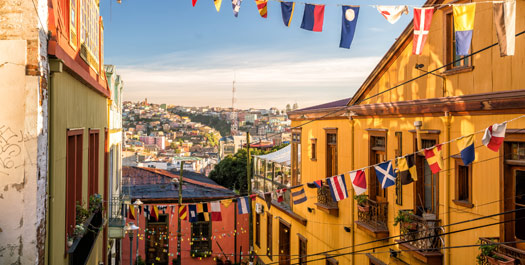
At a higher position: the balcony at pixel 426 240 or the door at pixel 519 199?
the door at pixel 519 199

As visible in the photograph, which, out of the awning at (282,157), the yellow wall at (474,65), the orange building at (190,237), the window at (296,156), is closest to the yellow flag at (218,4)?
the yellow wall at (474,65)

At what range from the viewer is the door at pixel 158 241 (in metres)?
23.9

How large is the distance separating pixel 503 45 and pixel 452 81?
303cm

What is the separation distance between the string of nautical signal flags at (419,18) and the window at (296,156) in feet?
30.7

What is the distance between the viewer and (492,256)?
7.05 meters

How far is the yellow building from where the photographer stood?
7.29 meters

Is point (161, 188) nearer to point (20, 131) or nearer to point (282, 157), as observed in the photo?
point (282, 157)

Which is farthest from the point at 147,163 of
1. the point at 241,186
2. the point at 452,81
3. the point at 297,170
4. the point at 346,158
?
the point at 452,81

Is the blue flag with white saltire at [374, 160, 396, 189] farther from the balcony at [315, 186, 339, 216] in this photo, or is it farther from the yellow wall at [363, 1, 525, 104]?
the balcony at [315, 186, 339, 216]

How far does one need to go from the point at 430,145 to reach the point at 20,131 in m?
6.93

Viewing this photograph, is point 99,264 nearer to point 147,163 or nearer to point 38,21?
point 38,21

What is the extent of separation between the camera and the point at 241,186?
39.4 meters

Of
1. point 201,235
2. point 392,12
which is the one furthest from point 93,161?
point 201,235

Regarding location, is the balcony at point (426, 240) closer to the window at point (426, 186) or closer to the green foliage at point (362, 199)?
the window at point (426, 186)
